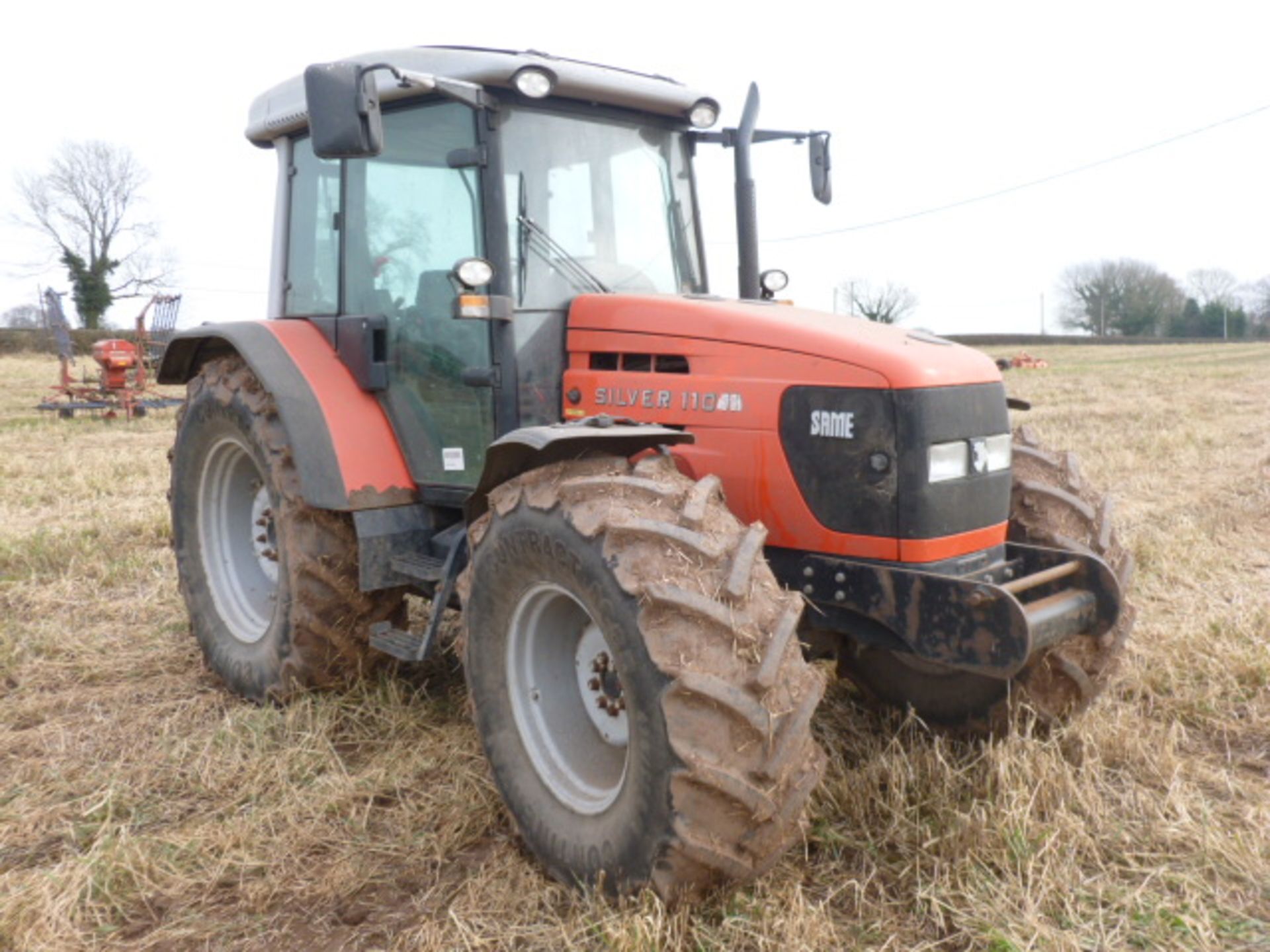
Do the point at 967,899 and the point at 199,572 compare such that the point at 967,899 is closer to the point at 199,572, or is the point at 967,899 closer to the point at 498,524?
the point at 498,524

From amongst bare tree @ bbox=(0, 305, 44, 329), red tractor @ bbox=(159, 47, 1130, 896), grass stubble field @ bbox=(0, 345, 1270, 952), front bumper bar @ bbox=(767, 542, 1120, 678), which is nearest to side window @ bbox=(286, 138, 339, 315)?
red tractor @ bbox=(159, 47, 1130, 896)

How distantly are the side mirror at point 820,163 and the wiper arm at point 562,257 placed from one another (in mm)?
1101

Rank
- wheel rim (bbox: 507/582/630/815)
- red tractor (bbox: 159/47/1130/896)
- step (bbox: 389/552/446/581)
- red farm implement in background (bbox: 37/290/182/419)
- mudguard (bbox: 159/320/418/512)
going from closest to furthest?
red tractor (bbox: 159/47/1130/896) → wheel rim (bbox: 507/582/630/815) → step (bbox: 389/552/446/581) → mudguard (bbox: 159/320/418/512) → red farm implement in background (bbox: 37/290/182/419)

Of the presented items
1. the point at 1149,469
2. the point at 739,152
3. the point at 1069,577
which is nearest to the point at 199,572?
the point at 739,152

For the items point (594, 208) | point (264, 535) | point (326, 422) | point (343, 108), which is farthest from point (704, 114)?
point (264, 535)

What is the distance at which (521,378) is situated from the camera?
351 centimetres

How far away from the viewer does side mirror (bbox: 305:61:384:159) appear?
9.98 feet

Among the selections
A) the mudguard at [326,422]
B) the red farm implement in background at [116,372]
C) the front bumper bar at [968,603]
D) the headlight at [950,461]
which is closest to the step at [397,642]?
the mudguard at [326,422]

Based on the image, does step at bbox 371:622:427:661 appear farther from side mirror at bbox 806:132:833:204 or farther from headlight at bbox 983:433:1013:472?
side mirror at bbox 806:132:833:204

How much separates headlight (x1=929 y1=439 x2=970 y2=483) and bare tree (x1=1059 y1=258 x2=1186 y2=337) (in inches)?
2626

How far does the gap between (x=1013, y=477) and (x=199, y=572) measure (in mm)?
3332

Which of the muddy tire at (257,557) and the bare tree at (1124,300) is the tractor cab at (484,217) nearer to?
the muddy tire at (257,557)

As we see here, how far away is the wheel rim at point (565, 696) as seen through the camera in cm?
293

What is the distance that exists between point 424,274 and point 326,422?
64 centimetres
